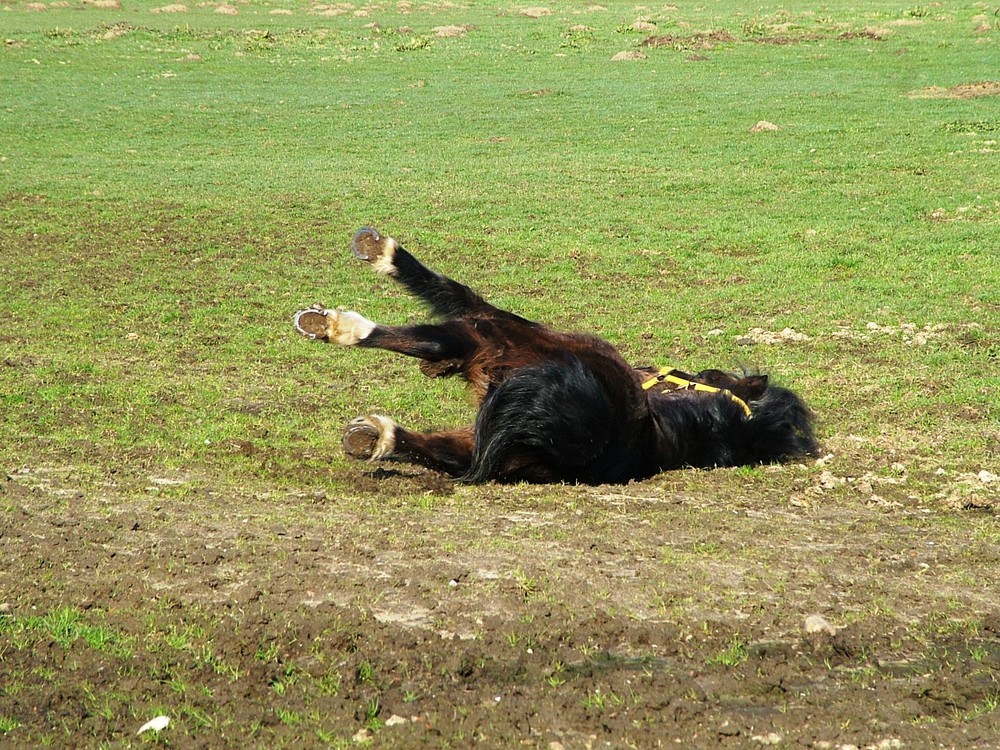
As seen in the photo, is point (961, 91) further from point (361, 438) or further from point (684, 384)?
point (361, 438)

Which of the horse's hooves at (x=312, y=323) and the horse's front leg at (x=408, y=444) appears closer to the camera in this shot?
the horse's front leg at (x=408, y=444)

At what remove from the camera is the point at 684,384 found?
5.77m

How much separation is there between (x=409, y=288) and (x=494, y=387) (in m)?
0.94

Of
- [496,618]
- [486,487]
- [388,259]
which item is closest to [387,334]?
[388,259]

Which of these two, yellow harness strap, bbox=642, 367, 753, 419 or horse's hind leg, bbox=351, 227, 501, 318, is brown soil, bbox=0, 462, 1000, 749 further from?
horse's hind leg, bbox=351, 227, 501, 318

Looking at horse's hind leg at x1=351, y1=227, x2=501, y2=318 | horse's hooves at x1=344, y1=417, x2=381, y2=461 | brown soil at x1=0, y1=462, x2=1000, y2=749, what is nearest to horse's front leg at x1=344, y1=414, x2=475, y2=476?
horse's hooves at x1=344, y1=417, x2=381, y2=461

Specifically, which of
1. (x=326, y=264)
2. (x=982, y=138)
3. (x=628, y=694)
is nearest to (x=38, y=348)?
(x=326, y=264)

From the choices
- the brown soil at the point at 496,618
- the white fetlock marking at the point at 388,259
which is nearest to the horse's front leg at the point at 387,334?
the white fetlock marking at the point at 388,259

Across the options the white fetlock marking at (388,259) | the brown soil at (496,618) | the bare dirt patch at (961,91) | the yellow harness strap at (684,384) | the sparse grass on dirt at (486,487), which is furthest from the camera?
the bare dirt patch at (961,91)

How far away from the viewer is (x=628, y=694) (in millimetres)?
3117

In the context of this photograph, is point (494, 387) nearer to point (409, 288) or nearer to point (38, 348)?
point (409, 288)

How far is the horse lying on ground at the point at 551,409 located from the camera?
17.1 feet

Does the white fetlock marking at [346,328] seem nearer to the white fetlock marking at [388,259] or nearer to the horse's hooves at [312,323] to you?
the horse's hooves at [312,323]

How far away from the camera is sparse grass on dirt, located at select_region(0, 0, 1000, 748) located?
3.14 m
